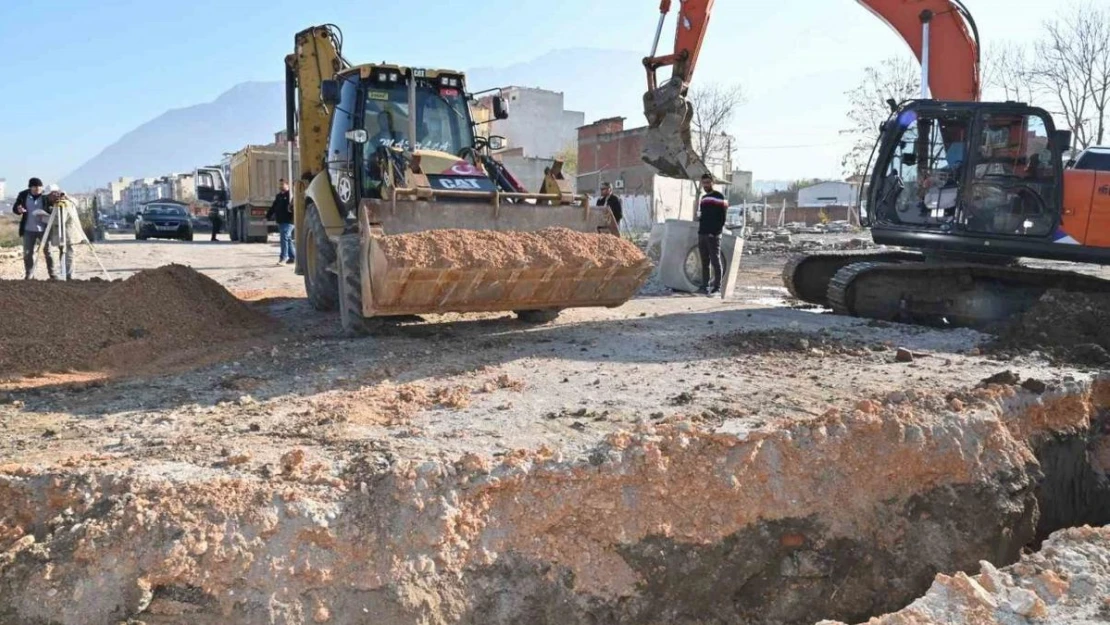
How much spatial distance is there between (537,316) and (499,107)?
2.31m

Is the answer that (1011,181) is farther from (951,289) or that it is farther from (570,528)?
(570,528)

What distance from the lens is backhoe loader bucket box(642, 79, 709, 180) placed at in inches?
404

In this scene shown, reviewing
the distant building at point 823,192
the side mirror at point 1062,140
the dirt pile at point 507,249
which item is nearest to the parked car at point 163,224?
the dirt pile at point 507,249

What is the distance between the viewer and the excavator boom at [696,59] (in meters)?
9.52

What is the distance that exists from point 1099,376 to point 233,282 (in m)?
11.0

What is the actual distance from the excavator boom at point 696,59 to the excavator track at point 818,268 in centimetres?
169

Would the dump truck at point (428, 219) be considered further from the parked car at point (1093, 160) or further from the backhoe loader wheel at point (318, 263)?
the parked car at point (1093, 160)

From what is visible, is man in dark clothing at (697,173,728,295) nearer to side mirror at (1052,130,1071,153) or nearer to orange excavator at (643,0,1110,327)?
orange excavator at (643,0,1110,327)

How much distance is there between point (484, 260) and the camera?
6.64m

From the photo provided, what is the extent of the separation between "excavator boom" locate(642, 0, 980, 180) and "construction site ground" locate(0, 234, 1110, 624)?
2.81 m

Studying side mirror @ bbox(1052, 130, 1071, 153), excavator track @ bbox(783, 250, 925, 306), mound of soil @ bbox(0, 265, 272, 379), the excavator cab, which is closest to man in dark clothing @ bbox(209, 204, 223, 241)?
mound of soil @ bbox(0, 265, 272, 379)

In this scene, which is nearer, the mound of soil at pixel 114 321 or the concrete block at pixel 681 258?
the mound of soil at pixel 114 321

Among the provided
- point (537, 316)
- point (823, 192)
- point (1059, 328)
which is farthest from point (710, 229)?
point (823, 192)

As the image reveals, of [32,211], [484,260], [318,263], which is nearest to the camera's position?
[484,260]
